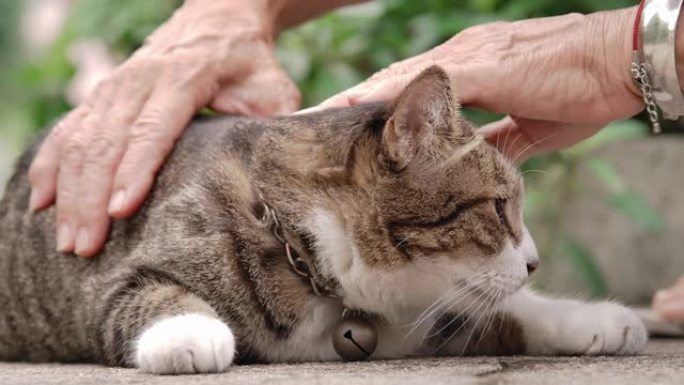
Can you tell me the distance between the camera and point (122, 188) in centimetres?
237

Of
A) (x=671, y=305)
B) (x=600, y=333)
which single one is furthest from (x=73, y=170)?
(x=671, y=305)

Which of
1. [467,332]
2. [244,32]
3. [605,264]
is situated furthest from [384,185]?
[605,264]

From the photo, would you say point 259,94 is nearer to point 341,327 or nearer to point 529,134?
point 529,134

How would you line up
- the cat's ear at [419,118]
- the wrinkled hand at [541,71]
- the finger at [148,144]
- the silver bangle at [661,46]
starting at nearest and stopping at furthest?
the cat's ear at [419,118]
the silver bangle at [661,46]
the wrinkled hand at [541,71]
the finger at [148,144]

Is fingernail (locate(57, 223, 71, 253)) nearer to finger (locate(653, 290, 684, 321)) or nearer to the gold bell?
the gold bell

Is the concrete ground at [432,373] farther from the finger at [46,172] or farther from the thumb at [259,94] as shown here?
the thumb at [259,94]

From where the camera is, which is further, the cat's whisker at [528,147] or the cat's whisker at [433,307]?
the cat's whisker at [528,147]

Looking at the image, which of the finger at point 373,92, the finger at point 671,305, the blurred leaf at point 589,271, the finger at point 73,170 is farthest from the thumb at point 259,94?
the blurred leaf at point 589,271

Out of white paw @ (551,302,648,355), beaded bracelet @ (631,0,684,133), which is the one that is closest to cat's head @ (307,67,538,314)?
white paw @ (551,302,648,355)

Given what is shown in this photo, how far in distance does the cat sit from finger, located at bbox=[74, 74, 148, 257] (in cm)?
18

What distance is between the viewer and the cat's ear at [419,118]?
1918mm

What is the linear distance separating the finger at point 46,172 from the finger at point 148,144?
0.69ft

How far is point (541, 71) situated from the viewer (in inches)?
89.0

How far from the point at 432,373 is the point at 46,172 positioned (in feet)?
4.07
